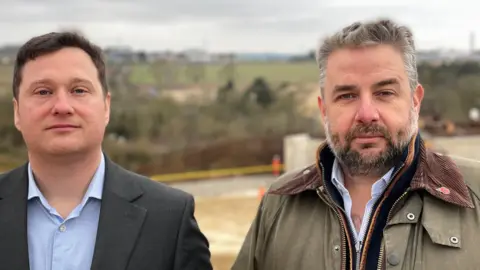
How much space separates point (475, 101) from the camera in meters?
26.8

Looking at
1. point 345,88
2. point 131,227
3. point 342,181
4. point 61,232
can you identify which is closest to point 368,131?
point 345,88

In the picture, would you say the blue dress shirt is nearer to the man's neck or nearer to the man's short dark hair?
the man's neck

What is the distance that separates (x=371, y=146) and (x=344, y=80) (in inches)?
11.1

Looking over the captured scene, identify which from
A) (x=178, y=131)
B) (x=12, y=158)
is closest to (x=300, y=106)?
(x=178, y=131)

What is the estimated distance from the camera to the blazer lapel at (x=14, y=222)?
2475mm

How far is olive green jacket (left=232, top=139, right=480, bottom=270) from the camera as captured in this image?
7.88ft

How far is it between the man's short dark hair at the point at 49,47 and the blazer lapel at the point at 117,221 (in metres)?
0.44

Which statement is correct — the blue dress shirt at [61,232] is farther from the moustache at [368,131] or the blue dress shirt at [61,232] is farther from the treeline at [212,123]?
the treeline at [212,123]

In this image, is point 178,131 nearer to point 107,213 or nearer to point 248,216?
point 248,216

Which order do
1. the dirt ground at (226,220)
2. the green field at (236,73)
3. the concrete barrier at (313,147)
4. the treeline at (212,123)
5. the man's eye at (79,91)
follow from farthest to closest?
the green field at (236,73) < the treeline at (212,123) < the concrete barrier at (313,147) < the dirt ground at (226,220) < the man's eye at (79,91)

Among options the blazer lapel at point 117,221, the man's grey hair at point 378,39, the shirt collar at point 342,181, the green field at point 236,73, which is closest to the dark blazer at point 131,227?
the blazer lapel at point 117,221

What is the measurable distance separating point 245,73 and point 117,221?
29764mm

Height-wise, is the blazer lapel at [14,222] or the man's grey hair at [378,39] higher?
the man's grey hair at [378,39]

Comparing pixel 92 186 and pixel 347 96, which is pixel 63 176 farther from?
pixel 347 96
